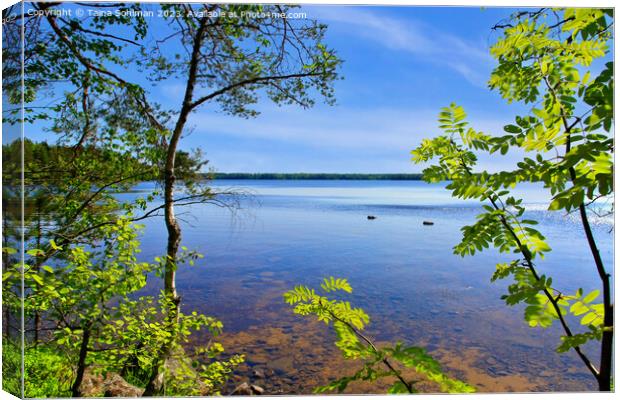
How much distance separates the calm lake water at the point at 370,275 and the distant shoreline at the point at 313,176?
6cm

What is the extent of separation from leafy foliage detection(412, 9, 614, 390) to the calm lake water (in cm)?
148

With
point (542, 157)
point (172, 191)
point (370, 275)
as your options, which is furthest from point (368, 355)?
point (370, 275)

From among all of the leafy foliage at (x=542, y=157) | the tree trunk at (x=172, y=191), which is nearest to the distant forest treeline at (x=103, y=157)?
the tree trunk at (x=172, y=191)

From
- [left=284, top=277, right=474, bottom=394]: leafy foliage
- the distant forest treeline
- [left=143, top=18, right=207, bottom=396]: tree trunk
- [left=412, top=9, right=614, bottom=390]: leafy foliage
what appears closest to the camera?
[left=412, top=9, right=614, bottom=390]: leafy foliage

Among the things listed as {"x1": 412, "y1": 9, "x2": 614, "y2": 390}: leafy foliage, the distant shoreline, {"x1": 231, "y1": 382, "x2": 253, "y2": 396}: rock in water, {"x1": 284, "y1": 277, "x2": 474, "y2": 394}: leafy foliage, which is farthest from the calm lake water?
{"x1": 284, "y1": 277, "x2": 474, "y2": 394}: leafy foliage

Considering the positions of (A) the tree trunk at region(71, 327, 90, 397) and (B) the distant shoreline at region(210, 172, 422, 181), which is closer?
(A) the tree trunk at region(71, 327, 90, 397)

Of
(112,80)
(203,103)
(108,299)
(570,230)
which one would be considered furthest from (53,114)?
(570,230)

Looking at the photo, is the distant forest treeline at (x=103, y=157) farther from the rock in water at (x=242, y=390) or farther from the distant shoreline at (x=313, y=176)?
the rock in water at (x=242, y=390)

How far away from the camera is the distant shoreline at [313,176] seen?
3084 millimetres

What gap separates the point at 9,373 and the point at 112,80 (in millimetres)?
1676

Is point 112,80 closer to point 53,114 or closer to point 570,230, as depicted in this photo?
point 53,114

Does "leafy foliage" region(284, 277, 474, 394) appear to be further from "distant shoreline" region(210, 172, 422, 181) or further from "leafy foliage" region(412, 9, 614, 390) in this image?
"distant shoreline" region(210, 172, 422, 181)

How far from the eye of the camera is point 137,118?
9.34ft

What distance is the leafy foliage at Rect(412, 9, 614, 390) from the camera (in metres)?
0.94
